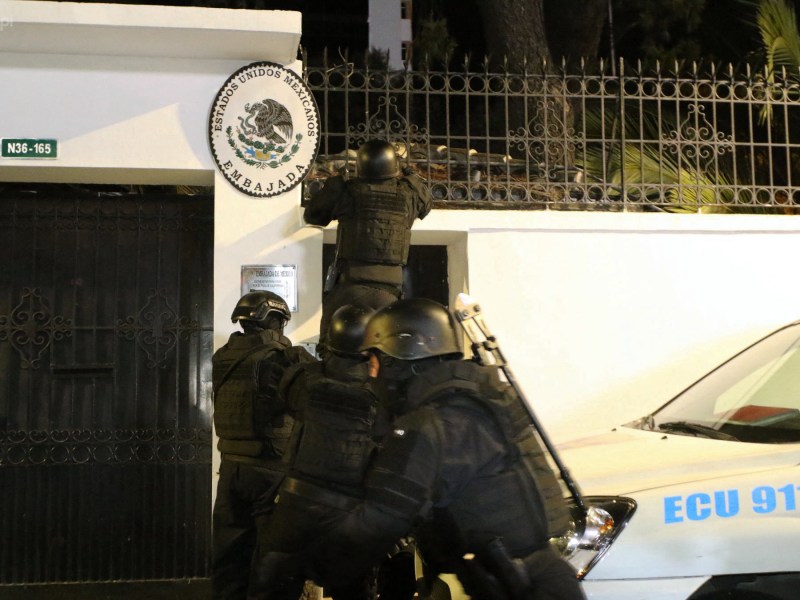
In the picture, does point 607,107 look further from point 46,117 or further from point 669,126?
point 46,117

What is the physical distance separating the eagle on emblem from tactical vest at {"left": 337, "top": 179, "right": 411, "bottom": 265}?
801mm

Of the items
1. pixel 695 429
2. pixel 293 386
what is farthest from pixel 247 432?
pixel 695 429

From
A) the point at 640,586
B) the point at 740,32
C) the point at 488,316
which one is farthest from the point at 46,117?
the point at 740,32

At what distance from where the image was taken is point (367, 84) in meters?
6.43

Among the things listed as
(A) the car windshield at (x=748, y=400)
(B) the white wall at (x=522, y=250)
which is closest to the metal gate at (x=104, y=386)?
(B) the white wall at (x=522, y=250)

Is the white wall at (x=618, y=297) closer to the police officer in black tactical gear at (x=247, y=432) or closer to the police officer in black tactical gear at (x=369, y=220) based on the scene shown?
the police officer in black tactical gear at (x=369, y=220)

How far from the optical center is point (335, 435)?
357 centimetres

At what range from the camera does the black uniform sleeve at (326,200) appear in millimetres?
5680

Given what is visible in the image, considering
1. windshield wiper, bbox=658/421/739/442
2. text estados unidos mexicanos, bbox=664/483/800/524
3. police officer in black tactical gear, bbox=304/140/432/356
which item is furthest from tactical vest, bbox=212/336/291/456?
text estados unidos mexicanos, bbox=664/483/800/524

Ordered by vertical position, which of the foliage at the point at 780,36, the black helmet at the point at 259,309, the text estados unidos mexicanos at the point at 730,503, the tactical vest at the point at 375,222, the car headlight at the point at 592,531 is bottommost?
the car headlight at the point at 592,531

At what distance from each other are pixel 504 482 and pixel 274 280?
3.43 m

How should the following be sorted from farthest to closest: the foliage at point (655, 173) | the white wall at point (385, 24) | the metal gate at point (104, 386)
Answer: the white wall at point (385, 24) → the foliage at point (655, 173) → the metal gate at point (104, 386)

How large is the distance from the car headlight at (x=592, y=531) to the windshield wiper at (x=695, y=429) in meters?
0.81

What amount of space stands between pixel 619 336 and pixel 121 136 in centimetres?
373
